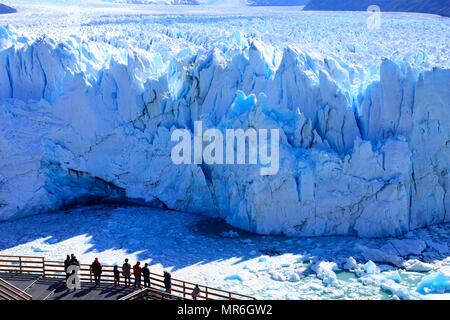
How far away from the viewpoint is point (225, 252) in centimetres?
1352

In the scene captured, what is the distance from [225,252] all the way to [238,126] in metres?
3.16

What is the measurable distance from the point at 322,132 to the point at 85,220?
5.95 metres

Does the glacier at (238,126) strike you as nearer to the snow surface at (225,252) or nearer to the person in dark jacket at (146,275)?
the snow surface at (225,252)

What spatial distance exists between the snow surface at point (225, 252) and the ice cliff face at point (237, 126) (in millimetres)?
495

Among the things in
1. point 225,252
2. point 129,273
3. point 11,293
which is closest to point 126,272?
point 129,273

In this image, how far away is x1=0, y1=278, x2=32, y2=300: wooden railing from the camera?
32.0ft

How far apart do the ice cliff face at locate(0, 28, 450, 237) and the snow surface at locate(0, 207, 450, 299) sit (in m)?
0.49

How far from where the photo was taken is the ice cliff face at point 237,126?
14.2 m

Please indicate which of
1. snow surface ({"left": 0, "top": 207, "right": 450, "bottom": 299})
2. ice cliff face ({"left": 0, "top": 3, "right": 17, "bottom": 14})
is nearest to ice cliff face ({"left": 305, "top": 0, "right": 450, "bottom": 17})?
ice cliff face ({"left": 0, "top": 3, "right": 17, "bottom": 14})

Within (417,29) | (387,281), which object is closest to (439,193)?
(387,281)

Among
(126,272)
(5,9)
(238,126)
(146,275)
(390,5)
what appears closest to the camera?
(146,275)

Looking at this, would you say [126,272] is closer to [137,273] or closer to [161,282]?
[137,273]

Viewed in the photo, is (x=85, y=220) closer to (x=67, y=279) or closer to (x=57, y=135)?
(x=57, y=135)

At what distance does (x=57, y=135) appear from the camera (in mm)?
16297
